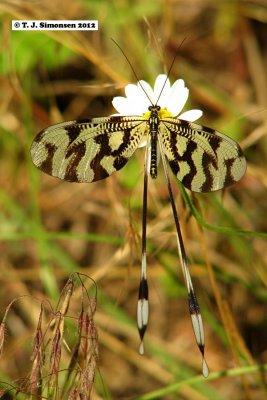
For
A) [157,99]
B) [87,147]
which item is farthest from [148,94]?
[87,147]

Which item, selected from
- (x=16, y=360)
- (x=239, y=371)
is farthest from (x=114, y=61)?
(x=239, y=371)

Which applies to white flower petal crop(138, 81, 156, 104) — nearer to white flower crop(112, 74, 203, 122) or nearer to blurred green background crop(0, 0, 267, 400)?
white flower crop(112, 74, 203, 122)

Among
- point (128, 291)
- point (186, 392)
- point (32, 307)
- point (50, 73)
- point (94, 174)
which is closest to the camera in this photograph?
point (94, 174)

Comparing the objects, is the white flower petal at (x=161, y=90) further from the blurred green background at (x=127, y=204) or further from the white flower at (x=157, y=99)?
the blurred green background at (x=127, y=204)

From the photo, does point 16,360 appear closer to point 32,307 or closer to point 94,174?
point 32,307

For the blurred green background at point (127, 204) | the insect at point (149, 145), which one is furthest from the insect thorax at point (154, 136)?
the blurred green background at point (127, 204)

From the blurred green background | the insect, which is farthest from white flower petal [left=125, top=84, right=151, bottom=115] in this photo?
the blurred green background

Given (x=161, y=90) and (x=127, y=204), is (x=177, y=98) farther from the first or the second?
(x=127, y=204)
